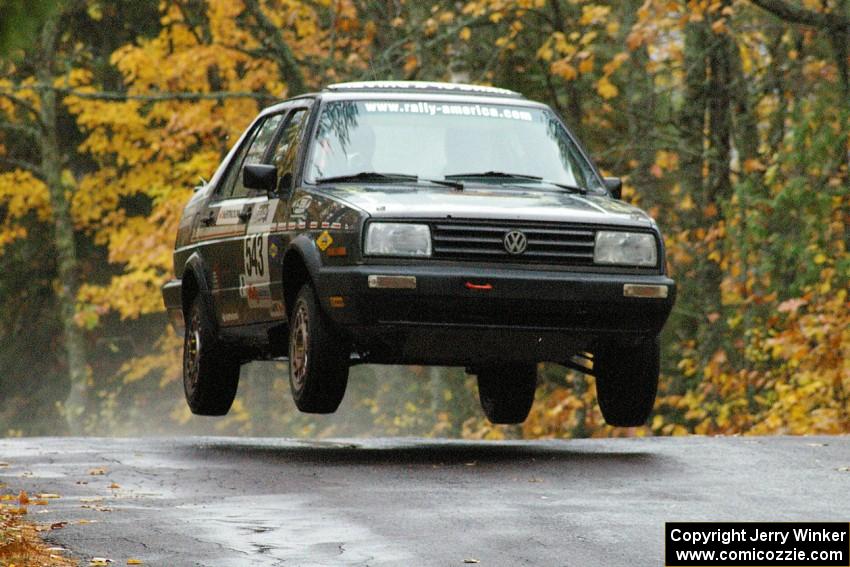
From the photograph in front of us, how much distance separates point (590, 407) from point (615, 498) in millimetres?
14882

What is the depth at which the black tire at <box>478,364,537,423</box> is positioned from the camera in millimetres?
12961

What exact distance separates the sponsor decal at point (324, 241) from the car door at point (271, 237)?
597 mm

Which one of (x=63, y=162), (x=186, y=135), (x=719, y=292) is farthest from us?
(x=63, y=162)

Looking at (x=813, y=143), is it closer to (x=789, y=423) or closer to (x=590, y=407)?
(x=789, y=423)

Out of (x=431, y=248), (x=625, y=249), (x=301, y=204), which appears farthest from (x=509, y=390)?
(x=431, y=248)

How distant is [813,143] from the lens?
17.5 m

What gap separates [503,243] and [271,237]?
1.81 metres

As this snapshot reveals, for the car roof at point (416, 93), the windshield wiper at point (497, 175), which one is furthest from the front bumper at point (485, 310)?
the car roof at point (416, 93)

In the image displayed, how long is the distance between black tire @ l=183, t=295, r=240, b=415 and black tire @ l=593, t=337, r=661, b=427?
2965 millimetres

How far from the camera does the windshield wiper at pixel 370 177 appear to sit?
35.2 ft

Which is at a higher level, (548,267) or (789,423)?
(548,267)

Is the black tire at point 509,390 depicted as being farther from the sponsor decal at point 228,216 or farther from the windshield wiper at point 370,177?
the windshield wiper at point 370,177

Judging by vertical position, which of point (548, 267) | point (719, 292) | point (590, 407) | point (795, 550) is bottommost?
point (590, 407)

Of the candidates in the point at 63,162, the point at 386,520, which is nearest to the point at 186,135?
the point at 63,162
